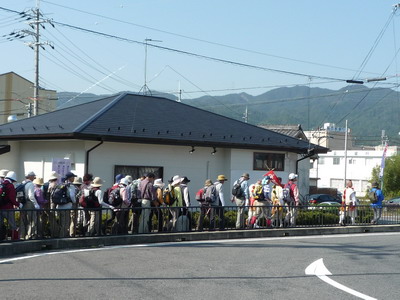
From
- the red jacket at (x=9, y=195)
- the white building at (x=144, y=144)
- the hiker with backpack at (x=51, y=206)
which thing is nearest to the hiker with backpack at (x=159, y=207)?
the hiker with backpack at (x=51, y=206)

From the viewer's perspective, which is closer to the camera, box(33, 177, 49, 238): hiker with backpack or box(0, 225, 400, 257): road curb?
box(0, 225, 400, 257): road curb

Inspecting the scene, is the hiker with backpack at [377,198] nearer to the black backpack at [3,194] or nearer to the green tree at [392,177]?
the black backpack at [3,194]

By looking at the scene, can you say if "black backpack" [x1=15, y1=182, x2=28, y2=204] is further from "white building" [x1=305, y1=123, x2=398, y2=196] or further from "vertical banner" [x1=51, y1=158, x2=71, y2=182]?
"white building" [x1=305, y1=123, x2=398, y2=196]

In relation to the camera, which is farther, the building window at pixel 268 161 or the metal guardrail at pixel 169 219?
the building window at pixel 268 161

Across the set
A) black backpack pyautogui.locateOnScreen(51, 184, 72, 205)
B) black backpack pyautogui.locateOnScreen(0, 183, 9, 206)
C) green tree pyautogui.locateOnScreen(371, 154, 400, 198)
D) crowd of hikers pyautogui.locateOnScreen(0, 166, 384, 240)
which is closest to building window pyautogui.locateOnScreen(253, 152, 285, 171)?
crowd of hikers pyautogui.locateOnScreen(0, 166, 384, 240)

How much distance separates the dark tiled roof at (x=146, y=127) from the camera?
20.5 meters

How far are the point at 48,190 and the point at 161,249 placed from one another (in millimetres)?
3322

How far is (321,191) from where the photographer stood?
177 ft

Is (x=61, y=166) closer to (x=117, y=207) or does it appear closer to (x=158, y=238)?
(x=117, y=207)

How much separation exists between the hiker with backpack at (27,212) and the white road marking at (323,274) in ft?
20.3

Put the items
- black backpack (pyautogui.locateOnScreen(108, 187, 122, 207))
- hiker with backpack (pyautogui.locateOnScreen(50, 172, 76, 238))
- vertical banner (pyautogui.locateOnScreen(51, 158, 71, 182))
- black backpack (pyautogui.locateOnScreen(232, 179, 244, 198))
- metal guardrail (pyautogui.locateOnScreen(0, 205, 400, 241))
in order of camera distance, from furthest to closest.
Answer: black backpack (pyautogui.locateOnScreen(232, 179, 244, 198)) → vertical banner (pyautogui.locateOnScreen(51, 158, 71, 182)) → black backpack (pyautogui.locateOnScreen(108, 187, 122, 207)) → hiker with backpack (pyautogui.locateOnScreen(50, 172, 76, 238)) → metal guardrail (pyautogui.locateOnScreen(0, 205, 400, 241))

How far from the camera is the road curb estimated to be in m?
12.9

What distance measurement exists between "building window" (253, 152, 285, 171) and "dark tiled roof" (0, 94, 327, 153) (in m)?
0.54

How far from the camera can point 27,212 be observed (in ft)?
43.4
